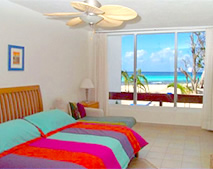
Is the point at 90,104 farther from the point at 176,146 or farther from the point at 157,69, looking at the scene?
the point at 176,146

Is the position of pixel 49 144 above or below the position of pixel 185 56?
below

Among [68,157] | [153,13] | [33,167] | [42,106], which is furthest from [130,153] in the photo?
[153,13]

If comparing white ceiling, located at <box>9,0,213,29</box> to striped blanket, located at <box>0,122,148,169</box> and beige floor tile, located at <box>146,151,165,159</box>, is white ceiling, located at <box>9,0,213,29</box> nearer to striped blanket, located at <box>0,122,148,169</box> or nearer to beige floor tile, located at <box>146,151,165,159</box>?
striped blanket, located at <box>0,122,148,169</box>

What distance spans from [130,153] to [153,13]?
95.5 inches

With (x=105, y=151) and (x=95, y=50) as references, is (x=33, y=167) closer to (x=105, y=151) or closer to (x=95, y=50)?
(x=105, y=151)

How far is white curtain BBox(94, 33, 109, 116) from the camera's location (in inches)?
241

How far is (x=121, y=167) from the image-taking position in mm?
2758

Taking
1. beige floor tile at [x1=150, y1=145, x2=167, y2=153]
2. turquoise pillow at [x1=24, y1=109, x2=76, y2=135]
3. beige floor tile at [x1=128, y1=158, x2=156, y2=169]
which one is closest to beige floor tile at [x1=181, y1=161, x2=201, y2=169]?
beige floor tile at [x1=128, y1=158, x2=156, y2=169]

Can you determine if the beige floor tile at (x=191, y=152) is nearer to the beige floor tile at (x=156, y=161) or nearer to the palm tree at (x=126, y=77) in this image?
the beige floor tile at (x=156, y=161)

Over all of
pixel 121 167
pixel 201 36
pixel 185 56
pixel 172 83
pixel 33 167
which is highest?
pixel 201 36

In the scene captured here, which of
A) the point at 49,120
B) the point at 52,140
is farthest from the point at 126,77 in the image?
the point at 52,140

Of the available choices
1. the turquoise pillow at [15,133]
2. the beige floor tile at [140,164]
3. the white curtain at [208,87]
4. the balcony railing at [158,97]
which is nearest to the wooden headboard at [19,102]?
the turquoise pillow at [15,133]

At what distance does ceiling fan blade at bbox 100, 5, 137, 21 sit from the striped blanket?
1.47 metres

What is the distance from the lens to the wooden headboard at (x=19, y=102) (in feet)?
11.1
